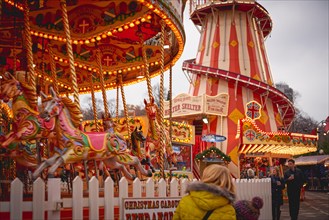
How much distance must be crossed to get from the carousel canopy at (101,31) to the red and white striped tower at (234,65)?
63.3 feet

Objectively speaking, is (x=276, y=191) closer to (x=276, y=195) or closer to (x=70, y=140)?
(x=276, y=195)

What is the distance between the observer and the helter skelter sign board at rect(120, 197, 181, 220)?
7637mm

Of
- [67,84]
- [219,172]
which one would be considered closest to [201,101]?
[67,84]

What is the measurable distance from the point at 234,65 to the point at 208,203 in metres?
32.5

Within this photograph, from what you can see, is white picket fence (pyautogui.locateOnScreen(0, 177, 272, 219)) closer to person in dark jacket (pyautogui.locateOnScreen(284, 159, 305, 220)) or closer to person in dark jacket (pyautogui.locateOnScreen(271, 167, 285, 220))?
person in dark jacket (pyautogui.locateOnScreen(284, 159, 305, 220))

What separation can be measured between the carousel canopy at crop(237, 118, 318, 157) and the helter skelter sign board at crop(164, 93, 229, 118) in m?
3.60

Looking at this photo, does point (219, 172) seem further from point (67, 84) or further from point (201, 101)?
point (201, 101)

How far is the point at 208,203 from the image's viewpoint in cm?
428

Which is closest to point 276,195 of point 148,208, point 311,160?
point 148,208

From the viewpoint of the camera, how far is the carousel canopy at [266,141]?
29547mm

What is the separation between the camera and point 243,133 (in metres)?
29.5

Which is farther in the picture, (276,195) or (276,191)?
(276,191)

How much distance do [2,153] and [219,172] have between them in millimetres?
6161

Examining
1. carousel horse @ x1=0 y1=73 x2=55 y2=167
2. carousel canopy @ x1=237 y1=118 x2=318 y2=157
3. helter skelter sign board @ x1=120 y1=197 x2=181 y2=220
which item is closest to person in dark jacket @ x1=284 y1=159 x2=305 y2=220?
helter skelter sign board @ x1=120 y1=197 x2=181 y2=220
